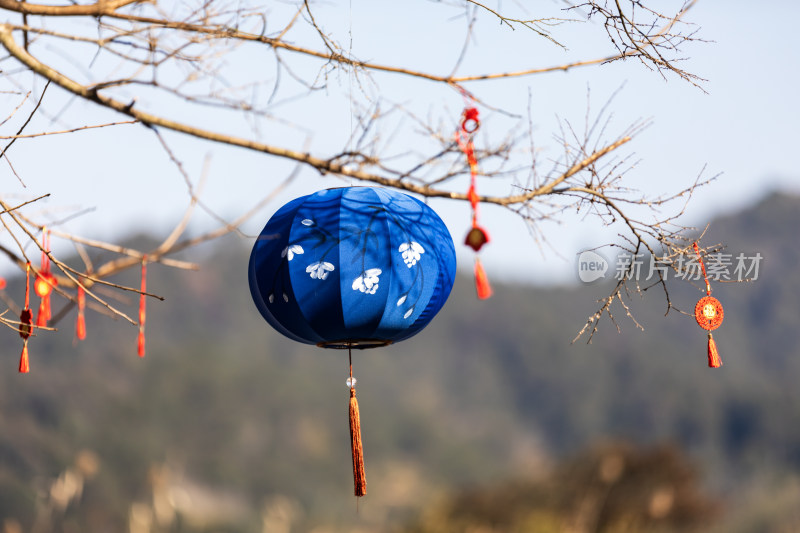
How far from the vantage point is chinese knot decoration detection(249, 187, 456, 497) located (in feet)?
8.83

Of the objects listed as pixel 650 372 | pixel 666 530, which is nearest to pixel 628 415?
pixel 650 372

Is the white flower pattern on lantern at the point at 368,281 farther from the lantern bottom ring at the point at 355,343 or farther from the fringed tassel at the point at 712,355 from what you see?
the fringed tassel at the point at 712,355

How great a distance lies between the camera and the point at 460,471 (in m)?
30.6

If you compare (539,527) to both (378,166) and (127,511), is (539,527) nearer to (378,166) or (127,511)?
(378,166)

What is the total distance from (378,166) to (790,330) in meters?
51.2

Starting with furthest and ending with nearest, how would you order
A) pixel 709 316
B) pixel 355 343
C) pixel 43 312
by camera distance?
pixel 43 312 < pixel 709 316 < pixel 355 343

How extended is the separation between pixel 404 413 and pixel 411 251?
104 ft

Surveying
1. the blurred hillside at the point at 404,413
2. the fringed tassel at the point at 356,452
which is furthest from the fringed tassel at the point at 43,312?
the blurred hillside at the point at 404,413

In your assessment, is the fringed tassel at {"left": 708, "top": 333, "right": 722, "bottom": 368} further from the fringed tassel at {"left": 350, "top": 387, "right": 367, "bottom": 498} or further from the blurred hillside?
the blurred hillside

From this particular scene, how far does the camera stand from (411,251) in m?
2.74

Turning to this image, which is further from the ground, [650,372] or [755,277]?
[755,277]

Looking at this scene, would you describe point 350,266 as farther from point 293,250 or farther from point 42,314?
point 42,314

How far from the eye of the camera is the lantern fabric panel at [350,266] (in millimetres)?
2691

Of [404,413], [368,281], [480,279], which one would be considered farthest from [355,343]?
[404,413]
